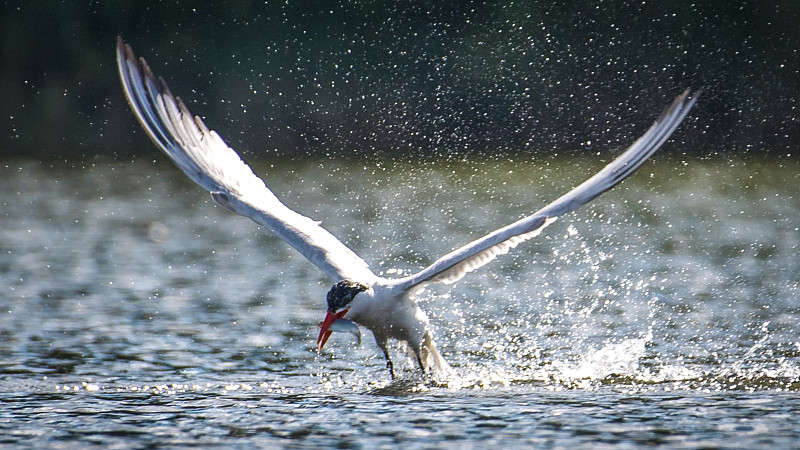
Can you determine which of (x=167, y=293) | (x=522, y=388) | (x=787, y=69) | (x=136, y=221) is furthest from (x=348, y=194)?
(x=522, y=388)

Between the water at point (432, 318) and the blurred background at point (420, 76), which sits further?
the blurred background at point (420, 76)

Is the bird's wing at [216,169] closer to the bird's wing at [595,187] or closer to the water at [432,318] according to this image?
the water at [432,318]

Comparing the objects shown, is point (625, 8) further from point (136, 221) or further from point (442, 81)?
point (136, 221)

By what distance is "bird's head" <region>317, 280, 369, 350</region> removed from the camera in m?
8.13

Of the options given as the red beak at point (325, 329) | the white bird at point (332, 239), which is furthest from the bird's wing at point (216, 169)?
the red beak at point (325, 329)

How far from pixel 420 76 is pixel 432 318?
15862 millimetres

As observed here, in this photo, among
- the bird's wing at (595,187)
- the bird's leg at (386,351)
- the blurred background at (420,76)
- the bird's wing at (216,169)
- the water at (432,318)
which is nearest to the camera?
the water at (432,318)

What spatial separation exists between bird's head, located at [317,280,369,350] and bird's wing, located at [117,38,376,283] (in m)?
0.53

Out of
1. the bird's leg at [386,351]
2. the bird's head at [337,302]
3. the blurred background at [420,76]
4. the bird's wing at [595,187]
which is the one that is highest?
the blurred background at [420,76]

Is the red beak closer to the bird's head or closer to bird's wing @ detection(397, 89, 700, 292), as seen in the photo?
the bird's head

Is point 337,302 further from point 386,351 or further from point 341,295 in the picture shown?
point 386,351

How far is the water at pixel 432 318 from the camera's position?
718cm

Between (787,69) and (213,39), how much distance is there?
12847mm

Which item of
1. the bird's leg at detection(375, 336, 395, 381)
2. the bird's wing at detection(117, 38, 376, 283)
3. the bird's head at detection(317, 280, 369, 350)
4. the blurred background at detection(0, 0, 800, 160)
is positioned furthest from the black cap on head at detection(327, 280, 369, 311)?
the blurred background at detection(0, 0, 800, 160)
